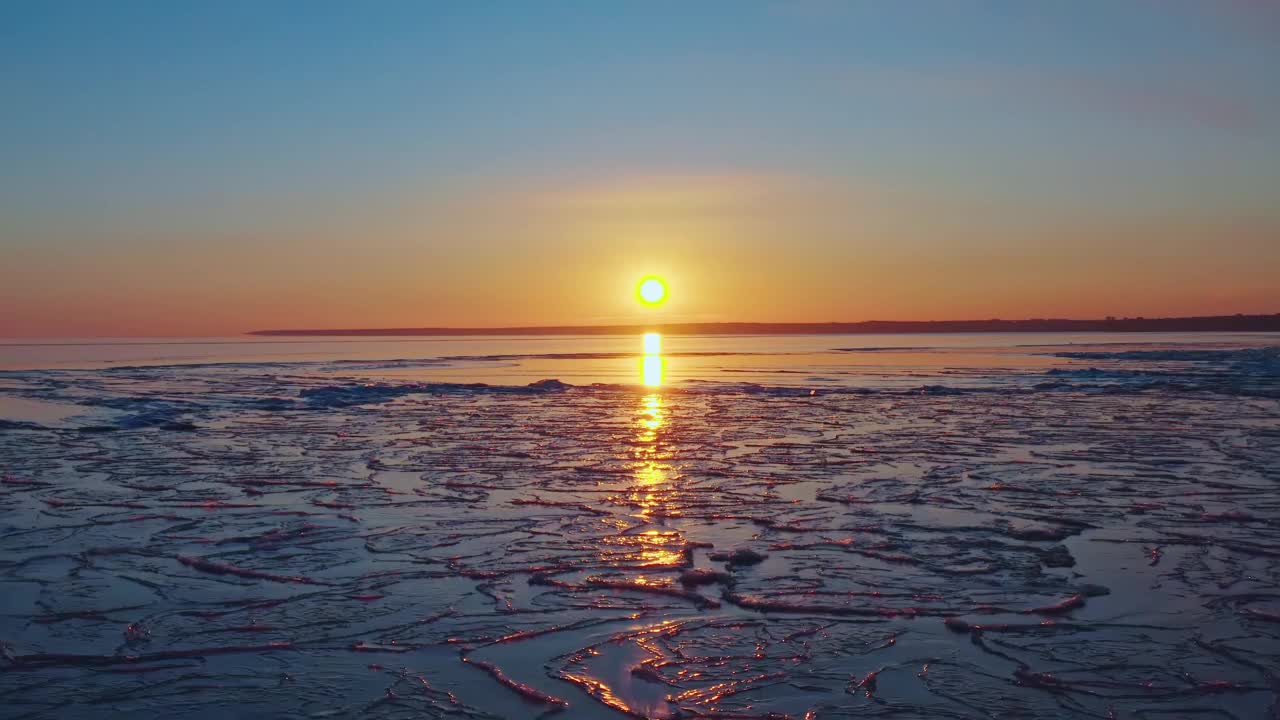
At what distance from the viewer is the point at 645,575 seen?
21.1 feet

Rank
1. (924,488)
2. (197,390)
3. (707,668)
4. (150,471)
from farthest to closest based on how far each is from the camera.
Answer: (197,390) → (150,471) → (924,488) → (707,668)

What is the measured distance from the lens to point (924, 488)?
9695 millimetres

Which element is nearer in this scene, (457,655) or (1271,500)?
(457,655)

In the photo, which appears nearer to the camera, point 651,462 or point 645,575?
point 645,575

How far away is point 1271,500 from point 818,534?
431cm

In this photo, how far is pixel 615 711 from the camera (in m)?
4.24

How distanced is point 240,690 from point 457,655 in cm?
99

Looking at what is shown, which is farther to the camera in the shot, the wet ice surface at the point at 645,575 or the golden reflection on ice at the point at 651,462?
the golden reflection on ice at the point at 651,462

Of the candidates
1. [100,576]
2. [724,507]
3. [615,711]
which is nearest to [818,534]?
[724,507]

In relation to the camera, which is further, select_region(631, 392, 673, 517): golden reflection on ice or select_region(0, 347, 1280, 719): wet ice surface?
select_region(631, 392, 673, 517): golden reflection on ice

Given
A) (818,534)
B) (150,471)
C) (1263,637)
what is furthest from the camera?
(150,471)

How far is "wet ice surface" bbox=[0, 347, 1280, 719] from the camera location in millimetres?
4480

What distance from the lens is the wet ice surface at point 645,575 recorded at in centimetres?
448

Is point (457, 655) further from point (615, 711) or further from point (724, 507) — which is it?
point (724, 507)
